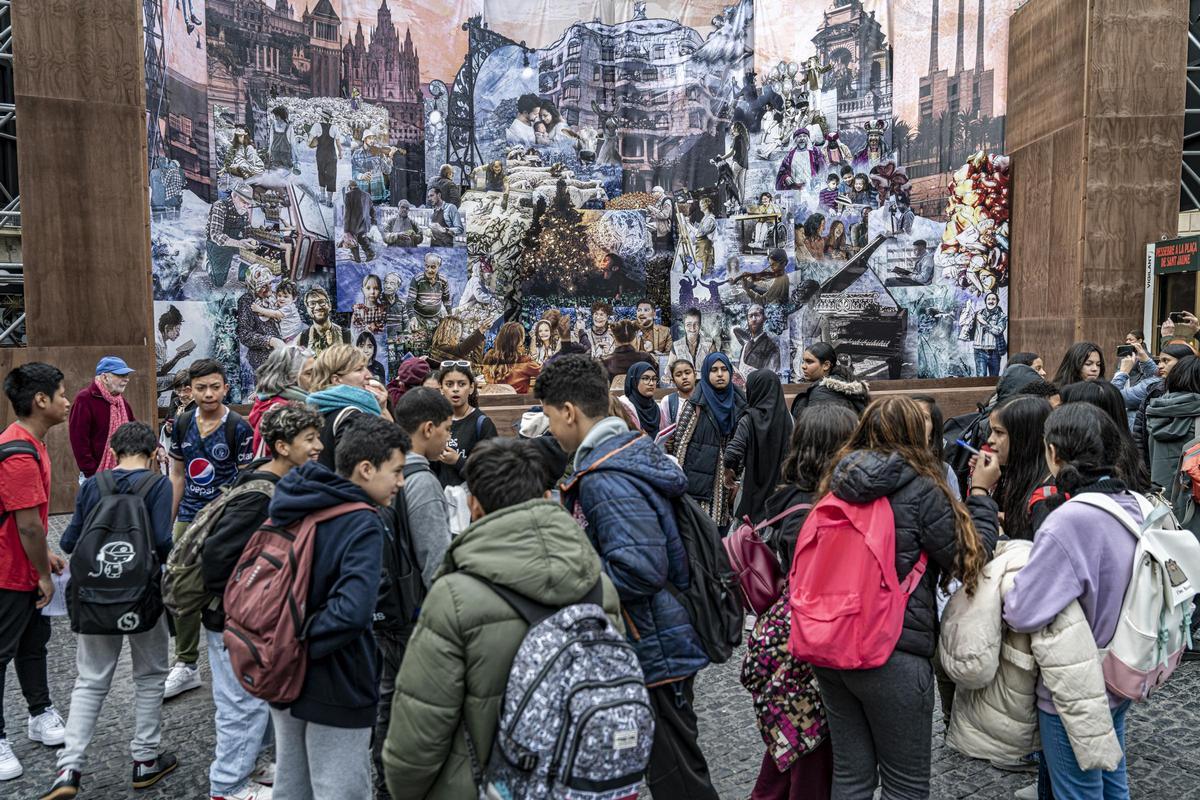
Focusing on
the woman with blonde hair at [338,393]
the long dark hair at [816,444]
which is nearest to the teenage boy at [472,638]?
the long dark hair at [816,444]

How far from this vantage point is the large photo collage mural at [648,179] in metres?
11.5

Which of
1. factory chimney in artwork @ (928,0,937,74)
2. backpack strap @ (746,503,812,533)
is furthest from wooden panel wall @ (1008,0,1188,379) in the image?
backpack strap @ (746,503,812,533)

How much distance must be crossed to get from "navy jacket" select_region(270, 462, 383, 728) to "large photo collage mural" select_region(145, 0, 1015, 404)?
9219mm

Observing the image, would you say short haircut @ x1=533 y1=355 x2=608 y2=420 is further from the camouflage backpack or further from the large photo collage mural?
the large photo collage mural

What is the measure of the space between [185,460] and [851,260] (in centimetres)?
1033

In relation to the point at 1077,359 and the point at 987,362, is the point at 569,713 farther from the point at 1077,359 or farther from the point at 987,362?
the point at 987,362

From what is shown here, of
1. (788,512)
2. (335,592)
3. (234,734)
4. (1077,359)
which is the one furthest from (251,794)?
(1077,359)

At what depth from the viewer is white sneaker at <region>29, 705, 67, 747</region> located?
3951 mm

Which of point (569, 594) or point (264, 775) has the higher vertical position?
point (569, 594)

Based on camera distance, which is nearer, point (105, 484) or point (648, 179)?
point (105, 484)

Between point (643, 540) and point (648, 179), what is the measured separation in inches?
430

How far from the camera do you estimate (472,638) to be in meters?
1.87

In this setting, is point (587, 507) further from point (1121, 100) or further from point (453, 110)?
point (1121, 100)

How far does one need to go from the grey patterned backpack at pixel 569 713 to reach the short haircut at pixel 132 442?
250 cm
